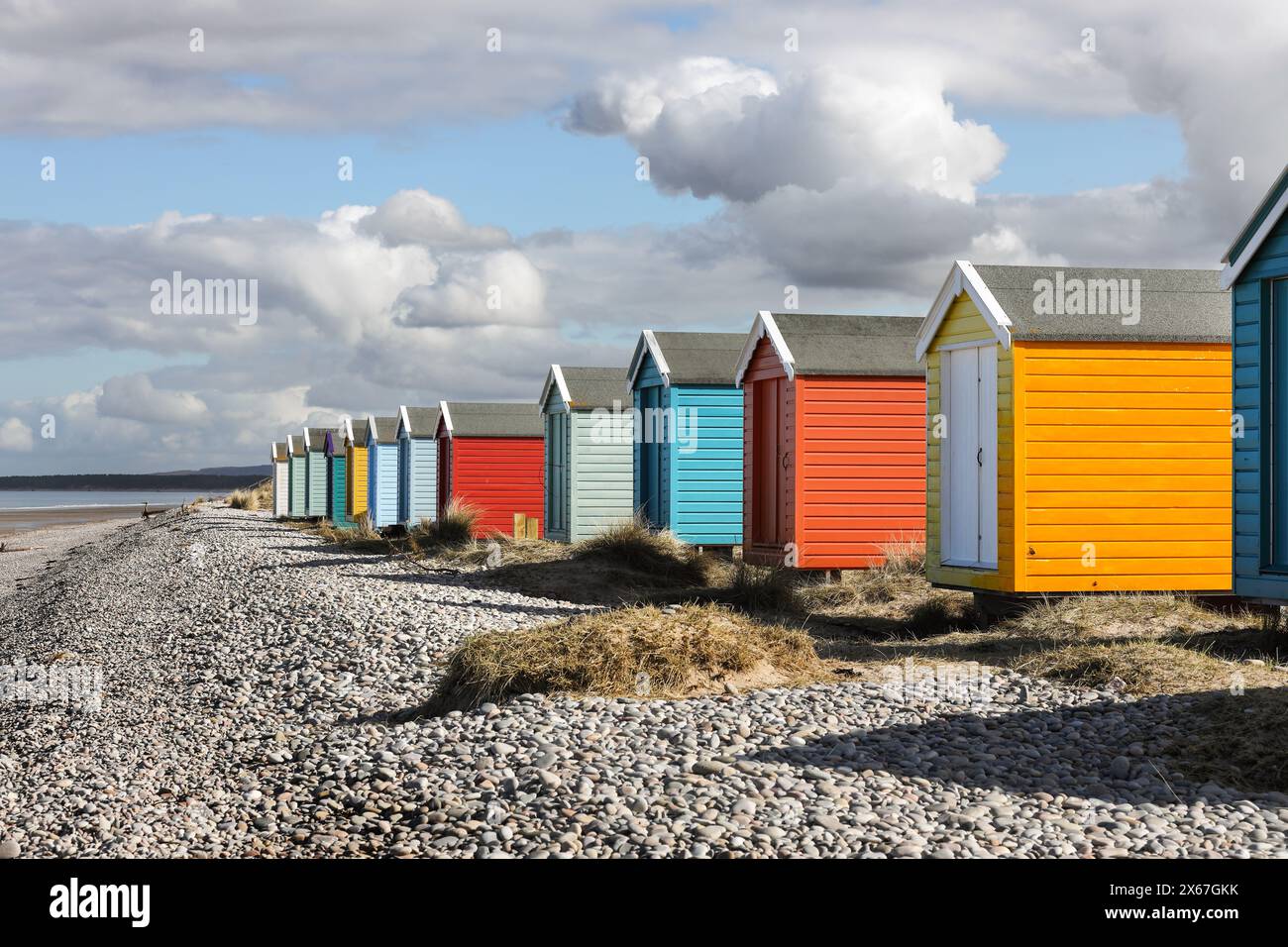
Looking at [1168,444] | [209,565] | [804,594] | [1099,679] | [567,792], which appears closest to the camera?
[567,792]

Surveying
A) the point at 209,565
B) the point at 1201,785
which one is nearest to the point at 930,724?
the point at 1201,785

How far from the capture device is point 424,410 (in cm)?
3309

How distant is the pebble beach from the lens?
5.78m

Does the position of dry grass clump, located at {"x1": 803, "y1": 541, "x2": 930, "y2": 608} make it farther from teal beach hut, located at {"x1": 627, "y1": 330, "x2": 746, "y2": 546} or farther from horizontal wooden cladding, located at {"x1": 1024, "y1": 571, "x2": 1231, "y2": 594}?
teal beach hut, located at {"x1": 627, "y1": 330, "x2": 746, "y2": 546}

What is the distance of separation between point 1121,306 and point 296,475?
44197mm

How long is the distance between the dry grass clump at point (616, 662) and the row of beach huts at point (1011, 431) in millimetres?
3809

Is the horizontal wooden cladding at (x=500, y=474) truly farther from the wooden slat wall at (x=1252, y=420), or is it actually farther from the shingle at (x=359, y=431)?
the wooden slat wall at (x=1252, y=420)

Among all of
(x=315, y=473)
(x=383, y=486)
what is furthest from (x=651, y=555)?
(x=315, y=473)

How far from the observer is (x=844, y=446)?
16469 mm

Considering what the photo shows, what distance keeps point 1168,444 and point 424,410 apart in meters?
23.3

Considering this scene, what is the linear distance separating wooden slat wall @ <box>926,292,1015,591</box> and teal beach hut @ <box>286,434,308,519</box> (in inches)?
1539

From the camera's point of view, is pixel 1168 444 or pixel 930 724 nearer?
pixel 930 724
